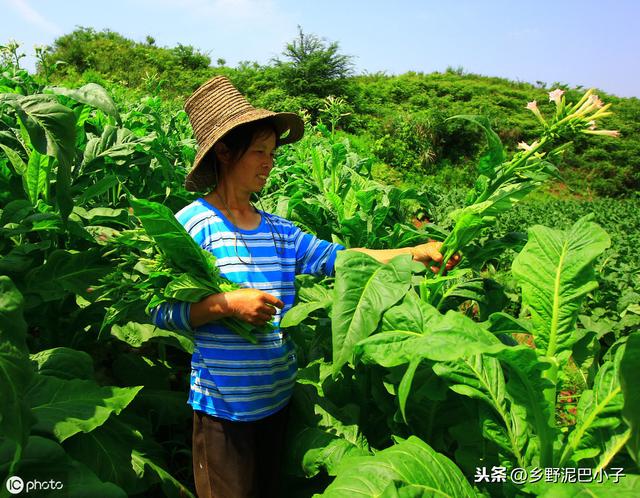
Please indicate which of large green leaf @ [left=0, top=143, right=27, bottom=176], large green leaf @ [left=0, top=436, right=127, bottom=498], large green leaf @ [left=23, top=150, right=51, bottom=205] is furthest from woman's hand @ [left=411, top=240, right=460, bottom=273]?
large green leaf @ [left=0, top=143, right=27, bottom=176]

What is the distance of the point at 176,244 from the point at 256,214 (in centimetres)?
43

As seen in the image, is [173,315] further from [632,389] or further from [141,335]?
[632,389]

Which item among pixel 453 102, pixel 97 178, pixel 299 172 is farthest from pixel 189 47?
pixel 97 178

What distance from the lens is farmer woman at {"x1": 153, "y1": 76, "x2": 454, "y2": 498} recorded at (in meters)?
1.60

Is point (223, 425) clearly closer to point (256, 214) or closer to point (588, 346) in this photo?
point (256, 214)

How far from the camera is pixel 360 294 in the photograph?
1.48m

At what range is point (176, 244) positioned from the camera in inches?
58.2

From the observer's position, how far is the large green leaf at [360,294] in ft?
4.61

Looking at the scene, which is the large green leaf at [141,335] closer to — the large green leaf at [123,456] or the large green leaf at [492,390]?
the large green leaf at [123,456]

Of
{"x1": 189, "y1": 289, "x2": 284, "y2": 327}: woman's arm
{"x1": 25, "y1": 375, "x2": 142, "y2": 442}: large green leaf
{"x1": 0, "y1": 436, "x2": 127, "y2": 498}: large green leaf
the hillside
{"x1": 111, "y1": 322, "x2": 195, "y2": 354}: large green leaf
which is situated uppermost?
the hillside

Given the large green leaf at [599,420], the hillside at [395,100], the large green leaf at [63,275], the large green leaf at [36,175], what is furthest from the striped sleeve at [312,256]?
the hillside at [395,100]

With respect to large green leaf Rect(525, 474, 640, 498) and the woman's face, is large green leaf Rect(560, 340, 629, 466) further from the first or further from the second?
the woman's face

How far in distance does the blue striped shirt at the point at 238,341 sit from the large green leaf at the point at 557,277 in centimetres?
80

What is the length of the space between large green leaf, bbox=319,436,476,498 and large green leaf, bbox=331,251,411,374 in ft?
0.84
